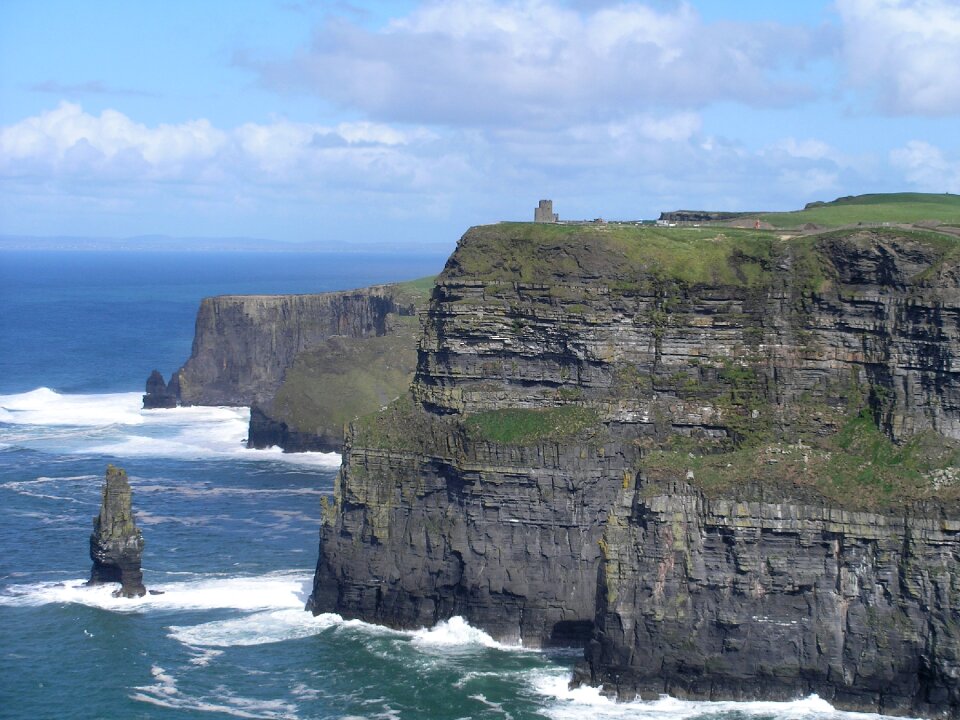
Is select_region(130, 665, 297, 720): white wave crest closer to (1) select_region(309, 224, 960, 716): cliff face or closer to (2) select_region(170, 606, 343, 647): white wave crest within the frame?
(2) select_region(170, 606, 343, 647): white wave crest

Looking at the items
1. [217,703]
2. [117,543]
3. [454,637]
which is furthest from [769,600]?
[117,543]

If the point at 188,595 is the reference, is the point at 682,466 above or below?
above

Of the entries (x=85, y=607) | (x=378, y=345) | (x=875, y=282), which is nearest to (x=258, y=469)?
(x=378, y=345)

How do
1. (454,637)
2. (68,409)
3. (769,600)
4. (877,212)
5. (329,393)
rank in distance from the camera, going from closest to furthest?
(769,600) < (454,637) < (877,212) < (329,393) < (68,409)

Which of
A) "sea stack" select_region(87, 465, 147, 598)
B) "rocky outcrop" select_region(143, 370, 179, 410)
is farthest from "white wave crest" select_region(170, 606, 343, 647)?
"rocky outcrop" select_region(143, 370, 179, 410)

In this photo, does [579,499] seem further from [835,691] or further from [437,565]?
[835,691]

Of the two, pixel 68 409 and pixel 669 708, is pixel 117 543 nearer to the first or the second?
pixel 669 708
